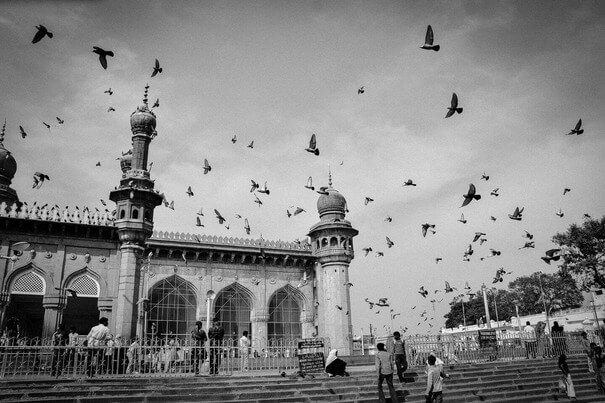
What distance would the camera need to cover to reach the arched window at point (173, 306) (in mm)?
25844

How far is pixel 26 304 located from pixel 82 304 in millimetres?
2944

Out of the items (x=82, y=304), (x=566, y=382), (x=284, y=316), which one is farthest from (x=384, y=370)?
(x=82, y=304)

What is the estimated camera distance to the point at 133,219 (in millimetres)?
19953

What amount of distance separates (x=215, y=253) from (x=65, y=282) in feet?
27.1

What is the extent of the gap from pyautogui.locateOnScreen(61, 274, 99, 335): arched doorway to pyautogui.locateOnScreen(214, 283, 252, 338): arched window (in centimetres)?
668

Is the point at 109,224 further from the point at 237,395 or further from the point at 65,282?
the point at 237,395

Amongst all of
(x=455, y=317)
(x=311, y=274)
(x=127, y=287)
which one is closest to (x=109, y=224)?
(x=127, y=287)

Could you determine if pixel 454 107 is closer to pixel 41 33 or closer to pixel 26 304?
pixel 41 33

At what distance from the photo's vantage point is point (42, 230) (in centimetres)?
2194

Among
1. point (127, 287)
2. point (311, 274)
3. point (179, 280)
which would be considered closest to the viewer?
point (127, 287)

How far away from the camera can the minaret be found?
82.1 ft

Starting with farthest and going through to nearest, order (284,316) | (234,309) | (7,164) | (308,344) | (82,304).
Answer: (284,316) → (234,309) → (82,304) → (7,164) → (308,344)

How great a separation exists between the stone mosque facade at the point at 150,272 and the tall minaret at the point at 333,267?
0.20ft

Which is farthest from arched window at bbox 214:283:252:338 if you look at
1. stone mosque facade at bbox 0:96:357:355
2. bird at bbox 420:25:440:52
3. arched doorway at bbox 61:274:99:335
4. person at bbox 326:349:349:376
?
bird at bbox 420:25:440:52
